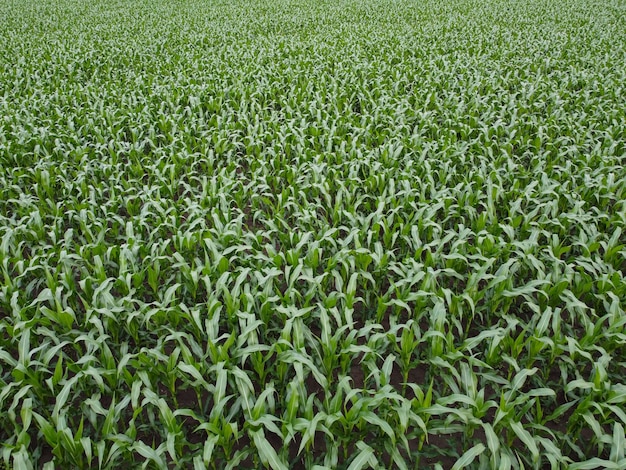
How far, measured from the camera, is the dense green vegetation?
2369mm

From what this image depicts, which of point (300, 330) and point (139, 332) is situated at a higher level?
point (300, 330)

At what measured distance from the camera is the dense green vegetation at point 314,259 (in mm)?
2369

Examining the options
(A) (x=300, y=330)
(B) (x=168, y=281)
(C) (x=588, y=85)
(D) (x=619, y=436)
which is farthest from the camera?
(C) (x=588, y=85)

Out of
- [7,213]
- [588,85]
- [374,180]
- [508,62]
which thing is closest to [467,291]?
[374,180]

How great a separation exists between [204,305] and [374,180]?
2.41m

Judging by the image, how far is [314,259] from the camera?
3.40 m

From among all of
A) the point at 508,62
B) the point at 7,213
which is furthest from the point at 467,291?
the point at 508,62

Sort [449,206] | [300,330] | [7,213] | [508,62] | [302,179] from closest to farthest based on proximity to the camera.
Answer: [300,330] < [449,206] < [7,213] < [302,179] < [508,62]

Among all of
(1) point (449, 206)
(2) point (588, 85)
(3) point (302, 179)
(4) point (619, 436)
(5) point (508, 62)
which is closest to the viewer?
(4) point (619, 436)

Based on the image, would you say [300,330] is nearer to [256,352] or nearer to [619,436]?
[256,352]

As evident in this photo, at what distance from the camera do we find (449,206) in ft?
13.8

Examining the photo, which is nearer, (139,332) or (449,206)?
(139,332)

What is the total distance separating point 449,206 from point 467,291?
4.23 feet

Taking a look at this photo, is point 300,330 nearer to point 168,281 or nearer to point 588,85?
point 168,281
